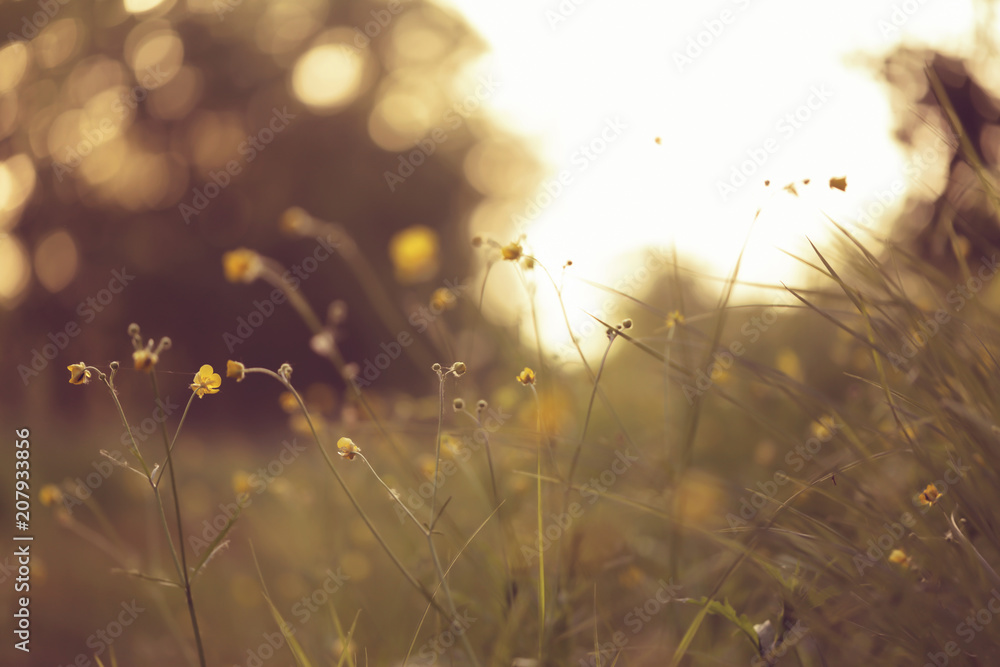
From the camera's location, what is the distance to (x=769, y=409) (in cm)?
276

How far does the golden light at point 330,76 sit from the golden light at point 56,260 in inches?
152

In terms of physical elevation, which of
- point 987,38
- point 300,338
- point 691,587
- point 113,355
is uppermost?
point 987,38

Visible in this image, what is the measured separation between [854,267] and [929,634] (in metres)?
0.54

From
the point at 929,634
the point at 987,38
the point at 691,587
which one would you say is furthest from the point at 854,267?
the point at 691,587

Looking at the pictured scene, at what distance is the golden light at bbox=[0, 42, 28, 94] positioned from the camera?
4324 mm

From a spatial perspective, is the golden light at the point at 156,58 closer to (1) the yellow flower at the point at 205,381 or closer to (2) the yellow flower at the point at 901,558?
(1) the yellow flower at the point at 205,381

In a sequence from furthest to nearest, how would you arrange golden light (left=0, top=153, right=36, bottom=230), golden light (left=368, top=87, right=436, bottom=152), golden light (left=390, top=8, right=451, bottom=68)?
golden light (left=390, top=8, right=451, bottom=68) → golden light (left=368, top=87, right=436, bottom=152) → golden light (left=0, top=153, right=36, bottom=230)

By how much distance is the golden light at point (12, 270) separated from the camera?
15.8 feet

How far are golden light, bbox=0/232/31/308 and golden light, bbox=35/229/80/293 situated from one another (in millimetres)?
274

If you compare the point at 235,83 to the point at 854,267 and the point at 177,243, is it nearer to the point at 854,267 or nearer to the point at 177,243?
the point at 177,243
